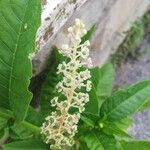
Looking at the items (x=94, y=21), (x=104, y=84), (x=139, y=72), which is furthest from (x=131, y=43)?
(x=104, y=84)

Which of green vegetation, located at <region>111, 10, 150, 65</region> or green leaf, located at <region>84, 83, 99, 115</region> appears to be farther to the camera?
green vegetation, located at <region>111, 10, 150, 65</region>

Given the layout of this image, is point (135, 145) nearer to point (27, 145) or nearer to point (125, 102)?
point (125, 102)

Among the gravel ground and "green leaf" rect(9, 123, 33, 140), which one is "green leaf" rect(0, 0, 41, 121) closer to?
"green leaf" rect(9, 123, 33, 140)

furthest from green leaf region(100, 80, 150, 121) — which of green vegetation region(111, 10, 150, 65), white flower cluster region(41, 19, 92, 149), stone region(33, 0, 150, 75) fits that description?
green vegetation region(111, 10, 150, 65)

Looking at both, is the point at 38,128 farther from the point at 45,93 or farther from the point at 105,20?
the point at 105,20

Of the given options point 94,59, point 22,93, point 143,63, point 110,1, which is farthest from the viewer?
point 143,63

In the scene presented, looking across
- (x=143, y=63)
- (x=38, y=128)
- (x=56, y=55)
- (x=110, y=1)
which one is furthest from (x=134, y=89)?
(x=143, y=63)

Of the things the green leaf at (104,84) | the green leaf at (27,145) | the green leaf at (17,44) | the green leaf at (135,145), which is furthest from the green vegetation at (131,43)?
the green leaf at (17,44)
